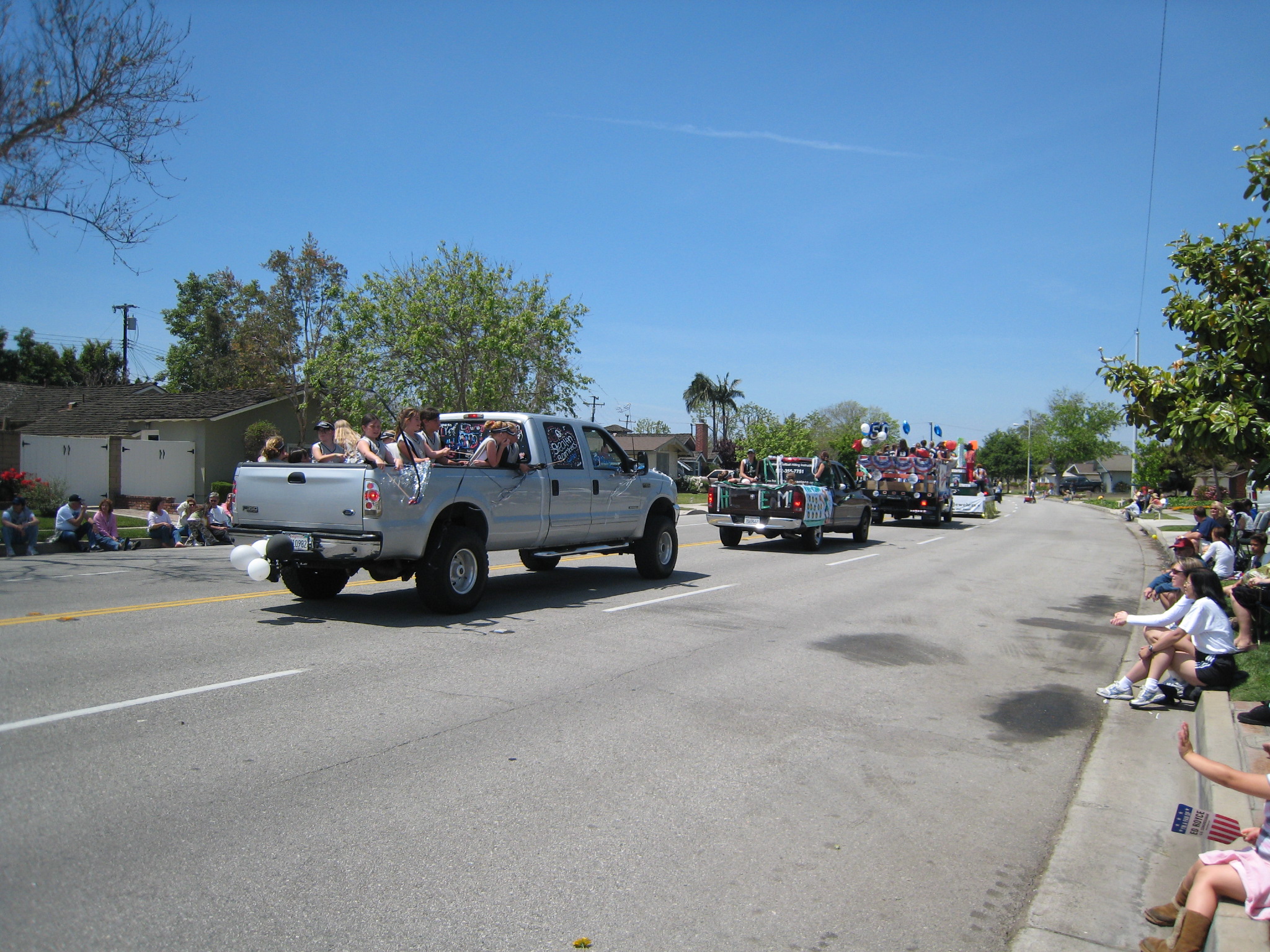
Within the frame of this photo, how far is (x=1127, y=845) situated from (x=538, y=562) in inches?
368

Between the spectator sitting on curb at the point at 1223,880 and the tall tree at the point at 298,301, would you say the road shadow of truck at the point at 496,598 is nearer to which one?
the spectator sitting on curb at the point at 1223,880

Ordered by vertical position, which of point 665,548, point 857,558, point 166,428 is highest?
point 166,428

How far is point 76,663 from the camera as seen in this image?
6.90m

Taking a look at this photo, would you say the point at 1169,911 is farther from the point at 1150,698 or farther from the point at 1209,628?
the point at 1209,628

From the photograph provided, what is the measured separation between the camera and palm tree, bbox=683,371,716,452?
7950 centimetres

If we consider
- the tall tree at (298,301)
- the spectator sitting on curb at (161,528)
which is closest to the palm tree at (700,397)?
the tall tree at (298,301)

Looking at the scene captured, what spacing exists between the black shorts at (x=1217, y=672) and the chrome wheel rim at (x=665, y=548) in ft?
23.3

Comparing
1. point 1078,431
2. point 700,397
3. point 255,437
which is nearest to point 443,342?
point 255,437

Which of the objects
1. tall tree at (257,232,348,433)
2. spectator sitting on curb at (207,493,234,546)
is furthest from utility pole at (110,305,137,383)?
spectator sitting on curb at (207,493,234,546)

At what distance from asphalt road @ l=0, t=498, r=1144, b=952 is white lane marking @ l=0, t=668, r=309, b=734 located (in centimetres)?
7

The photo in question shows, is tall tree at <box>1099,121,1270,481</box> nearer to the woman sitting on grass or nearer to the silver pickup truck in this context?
the woman sitting on grass

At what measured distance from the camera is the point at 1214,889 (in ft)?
11.7

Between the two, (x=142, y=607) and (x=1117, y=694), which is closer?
(x=1117, y=694)

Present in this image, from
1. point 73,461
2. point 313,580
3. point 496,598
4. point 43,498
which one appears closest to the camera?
point 313,580
